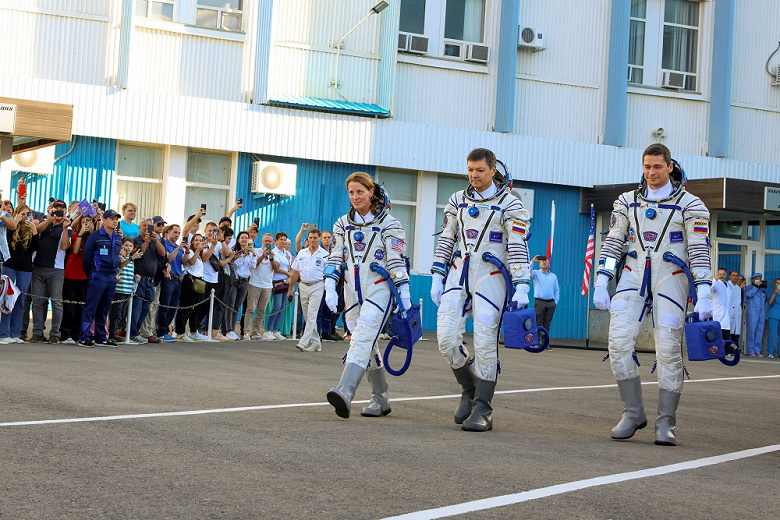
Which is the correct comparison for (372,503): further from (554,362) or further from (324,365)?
(554,362)

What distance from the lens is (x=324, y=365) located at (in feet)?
50.4

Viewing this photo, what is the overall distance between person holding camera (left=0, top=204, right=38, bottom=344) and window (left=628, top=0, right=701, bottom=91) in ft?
63.3

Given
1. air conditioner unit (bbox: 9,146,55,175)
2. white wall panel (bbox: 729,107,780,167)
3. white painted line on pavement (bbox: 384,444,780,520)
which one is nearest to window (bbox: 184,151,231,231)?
air conditioner unit (bbox: 9,146,55,175)

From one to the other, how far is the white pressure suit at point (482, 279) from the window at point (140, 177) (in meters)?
17.8

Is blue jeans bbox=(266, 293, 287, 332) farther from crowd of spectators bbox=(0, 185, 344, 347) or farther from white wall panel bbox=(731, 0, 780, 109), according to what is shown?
white wall panel bbox=(731, 0, 780, 109)

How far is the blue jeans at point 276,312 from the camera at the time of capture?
2053 cm

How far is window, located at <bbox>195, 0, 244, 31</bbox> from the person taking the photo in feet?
86.3

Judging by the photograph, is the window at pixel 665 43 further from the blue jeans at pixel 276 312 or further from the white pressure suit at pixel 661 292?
the white pressure suit at pixel 661 292

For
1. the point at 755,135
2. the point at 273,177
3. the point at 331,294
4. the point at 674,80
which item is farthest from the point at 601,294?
the point at 755,135

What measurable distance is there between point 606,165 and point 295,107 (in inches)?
343

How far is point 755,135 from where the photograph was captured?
31312mm

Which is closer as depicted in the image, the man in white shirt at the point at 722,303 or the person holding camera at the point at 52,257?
the person holding camera at the point at 52,257

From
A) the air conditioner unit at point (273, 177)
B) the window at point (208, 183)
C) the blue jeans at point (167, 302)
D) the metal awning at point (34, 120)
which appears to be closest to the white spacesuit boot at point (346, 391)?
the blue jeans at point (167, 302)

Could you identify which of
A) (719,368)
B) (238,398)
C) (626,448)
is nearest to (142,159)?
(719,368)
